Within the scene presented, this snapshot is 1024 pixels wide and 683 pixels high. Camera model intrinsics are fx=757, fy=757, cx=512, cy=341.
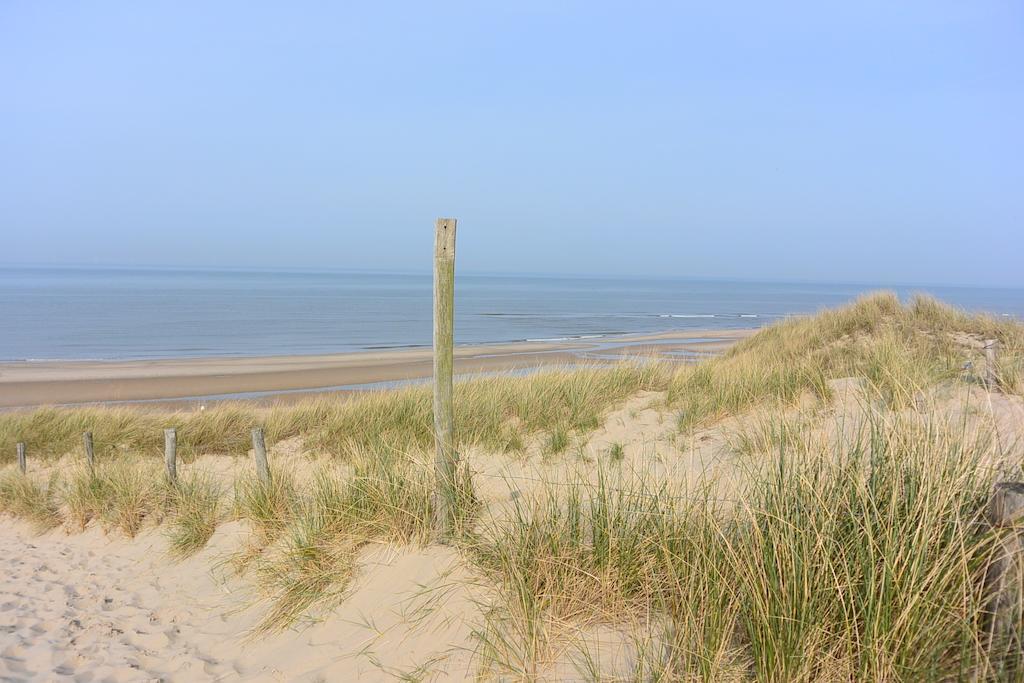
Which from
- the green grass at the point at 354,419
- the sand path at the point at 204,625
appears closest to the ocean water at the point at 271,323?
the green grass at the point at 354,419

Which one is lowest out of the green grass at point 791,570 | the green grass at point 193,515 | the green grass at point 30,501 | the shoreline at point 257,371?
the shoreline at point 257,371

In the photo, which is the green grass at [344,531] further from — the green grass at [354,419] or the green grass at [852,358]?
the green grass at [354,419]

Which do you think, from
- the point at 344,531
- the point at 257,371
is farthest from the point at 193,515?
the point at 257,371

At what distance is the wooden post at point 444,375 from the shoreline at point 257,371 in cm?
1205

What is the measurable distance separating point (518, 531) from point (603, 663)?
100 centimetres

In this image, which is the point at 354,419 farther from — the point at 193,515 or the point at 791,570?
the point at 791,570

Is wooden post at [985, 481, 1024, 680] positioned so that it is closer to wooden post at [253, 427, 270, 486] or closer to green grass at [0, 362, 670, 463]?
wooden post at [253, 427, 270, 486]

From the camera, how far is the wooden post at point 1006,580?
2568mm

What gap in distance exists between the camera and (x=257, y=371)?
23.3 m

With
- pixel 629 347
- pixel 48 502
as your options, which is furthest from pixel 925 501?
pixel 629 347

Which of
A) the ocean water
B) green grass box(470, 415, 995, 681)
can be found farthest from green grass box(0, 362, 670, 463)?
the ocean water

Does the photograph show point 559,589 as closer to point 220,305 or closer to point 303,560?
point 303,560

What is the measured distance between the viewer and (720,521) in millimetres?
3775

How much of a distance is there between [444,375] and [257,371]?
1964 cm
